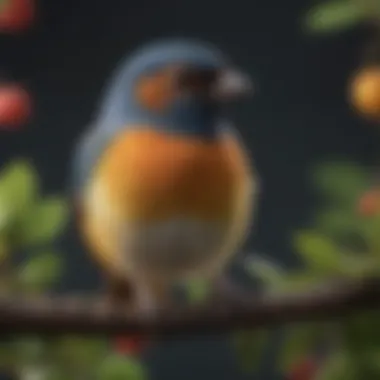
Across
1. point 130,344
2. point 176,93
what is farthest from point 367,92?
point 130,344

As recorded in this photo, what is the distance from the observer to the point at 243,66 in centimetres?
98

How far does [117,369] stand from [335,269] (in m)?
0.21

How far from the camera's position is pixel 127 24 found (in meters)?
0.99

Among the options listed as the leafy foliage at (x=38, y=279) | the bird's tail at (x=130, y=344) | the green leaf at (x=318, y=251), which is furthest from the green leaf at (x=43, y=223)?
the green leaf at (x=318, y=251)

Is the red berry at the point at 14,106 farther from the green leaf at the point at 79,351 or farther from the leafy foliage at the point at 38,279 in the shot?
the green leaf at the point at 79,351

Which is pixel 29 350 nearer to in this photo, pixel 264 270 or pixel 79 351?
pixel 79 351

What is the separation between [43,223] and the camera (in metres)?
0.95

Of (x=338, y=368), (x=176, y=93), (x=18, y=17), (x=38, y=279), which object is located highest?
(x=18, y=17)

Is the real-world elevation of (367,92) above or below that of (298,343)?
above

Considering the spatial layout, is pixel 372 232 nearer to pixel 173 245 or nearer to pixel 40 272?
pixel 173 245

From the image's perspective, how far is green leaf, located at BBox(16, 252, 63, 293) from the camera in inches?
37.0

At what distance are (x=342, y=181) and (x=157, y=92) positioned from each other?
19cm

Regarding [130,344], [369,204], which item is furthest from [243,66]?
[130,344]

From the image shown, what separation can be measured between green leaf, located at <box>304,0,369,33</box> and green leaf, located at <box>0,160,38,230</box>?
0.95ft
